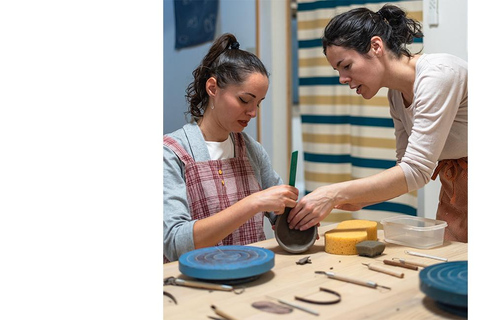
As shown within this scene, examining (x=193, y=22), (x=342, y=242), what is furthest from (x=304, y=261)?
(x=193, y=22)

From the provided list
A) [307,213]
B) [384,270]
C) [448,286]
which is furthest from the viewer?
[307,213]

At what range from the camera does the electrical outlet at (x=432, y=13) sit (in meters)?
2.26

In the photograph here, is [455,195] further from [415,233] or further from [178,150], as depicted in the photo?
[178,150]

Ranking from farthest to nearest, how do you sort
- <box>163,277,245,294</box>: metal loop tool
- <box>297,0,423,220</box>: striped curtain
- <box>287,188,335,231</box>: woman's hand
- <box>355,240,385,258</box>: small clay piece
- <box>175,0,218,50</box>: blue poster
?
1. <box>175,0,218,50</box>: blue poster
2. <box>297,0,423,220</box>: striped curtain
3. <box>287,188,335,231</box>: woman's hand
4. <box>355,240,385,258</box>: small clay piece
5. <box>163,277,245,294</box>: metal loop tool

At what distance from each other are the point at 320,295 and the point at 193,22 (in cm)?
237

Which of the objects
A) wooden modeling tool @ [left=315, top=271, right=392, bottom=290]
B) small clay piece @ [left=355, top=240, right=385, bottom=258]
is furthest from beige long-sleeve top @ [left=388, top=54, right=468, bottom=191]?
wooden modeling tool @ [left=315, top=271, right=392, bottom=290]

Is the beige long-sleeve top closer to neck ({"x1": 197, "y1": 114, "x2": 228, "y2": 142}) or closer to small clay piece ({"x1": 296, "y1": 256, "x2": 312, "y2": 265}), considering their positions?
small clay piece ({"x1": 296, "y1": 256, "x2": 312, "y2": 265})

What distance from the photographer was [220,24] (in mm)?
3066

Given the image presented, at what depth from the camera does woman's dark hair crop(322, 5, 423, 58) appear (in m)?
1.51

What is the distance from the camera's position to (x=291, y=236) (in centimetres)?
132

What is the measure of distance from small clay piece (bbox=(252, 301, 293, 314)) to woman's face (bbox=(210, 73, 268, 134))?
2.33ft

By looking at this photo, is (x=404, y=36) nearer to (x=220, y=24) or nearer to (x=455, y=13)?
(x=455, y=13)
